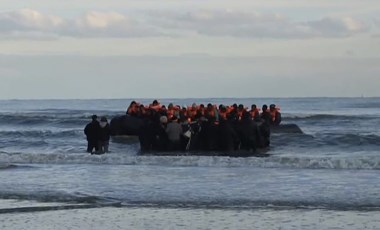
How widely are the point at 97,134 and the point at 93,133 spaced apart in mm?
147

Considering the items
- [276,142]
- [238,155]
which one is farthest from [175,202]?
[276,142]

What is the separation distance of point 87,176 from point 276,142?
12.8 meters

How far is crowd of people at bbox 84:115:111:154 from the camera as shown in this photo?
80.8 ft

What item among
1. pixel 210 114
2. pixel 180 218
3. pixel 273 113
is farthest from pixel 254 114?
pixel 180 218

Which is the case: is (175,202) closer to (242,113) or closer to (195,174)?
(195,174)

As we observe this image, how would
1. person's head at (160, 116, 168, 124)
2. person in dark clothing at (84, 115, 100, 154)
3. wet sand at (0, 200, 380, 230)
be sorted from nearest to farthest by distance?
wet sand at (0, 200, 380, 230), person in dark clothing at (84, 115, 100, 154), person's head at (160, 116, 168, 124)

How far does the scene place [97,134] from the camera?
25.1 metres

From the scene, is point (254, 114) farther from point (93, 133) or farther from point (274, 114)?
point (93, 133)

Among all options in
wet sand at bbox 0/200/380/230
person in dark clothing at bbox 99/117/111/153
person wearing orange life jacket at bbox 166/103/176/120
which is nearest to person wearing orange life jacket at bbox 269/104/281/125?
person wearing orange life jacket at bbox 166/103/176/120

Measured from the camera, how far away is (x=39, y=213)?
13.1m

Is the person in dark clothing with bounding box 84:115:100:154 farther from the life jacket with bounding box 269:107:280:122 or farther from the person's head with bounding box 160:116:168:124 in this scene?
the life jacket with bounding box 269:107:280:122

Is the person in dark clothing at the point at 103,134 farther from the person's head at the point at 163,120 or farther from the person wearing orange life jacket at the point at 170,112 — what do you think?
the person wearing orange life jacket at the point at 170,112

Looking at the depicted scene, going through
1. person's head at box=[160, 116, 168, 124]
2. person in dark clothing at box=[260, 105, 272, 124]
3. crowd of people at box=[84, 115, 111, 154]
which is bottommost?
crowd of people at box=[84, 115, 111, 154]

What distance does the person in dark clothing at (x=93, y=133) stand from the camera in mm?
24547
